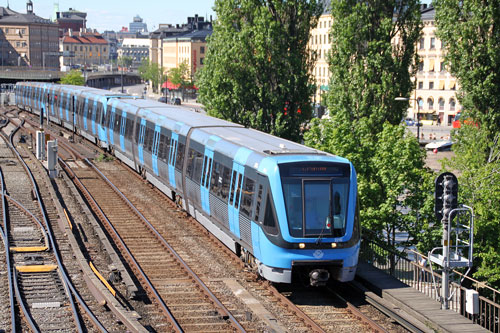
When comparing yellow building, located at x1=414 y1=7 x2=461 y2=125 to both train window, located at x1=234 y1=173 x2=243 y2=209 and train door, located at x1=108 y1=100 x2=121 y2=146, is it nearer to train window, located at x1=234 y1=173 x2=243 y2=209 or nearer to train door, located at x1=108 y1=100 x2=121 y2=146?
train door, located at x1=108 y1=100 x2=121 y2=146

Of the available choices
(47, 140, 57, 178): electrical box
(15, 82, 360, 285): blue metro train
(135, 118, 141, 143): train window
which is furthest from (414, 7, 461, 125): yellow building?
(15, 82, 360, 285): blue metro train

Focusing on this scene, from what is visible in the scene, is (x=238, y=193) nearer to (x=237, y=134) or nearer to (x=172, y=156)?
(x=237, y=134)

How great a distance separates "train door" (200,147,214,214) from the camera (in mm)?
22734

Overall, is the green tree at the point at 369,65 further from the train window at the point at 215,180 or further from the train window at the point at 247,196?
the train window at the point at 247,196

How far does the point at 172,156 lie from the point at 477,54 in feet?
40.5

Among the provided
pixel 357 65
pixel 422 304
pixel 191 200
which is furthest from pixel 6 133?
pixel 422 304

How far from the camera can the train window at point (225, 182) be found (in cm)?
2073

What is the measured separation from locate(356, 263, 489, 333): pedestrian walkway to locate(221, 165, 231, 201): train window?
13.3ft

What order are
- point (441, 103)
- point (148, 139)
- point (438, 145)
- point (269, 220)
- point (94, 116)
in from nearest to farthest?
point (269, 220)
point (148, 139)
point (94, 116)
point (438, 145)
point (441, 103)

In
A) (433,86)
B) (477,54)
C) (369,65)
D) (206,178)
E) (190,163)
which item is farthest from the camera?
(433,86)

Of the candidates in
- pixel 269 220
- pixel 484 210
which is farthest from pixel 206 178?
pixel 484 210

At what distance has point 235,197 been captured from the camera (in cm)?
1997

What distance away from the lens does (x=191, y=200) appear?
25109 millimetres

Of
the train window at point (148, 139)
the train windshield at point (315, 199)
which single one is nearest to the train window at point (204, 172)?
the train windshield at point (315, 199)
